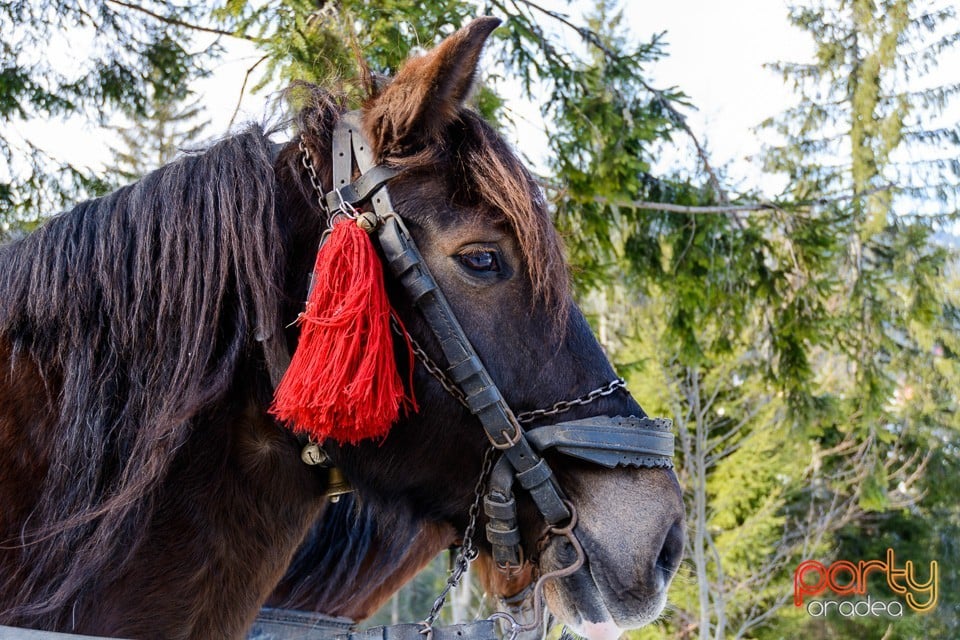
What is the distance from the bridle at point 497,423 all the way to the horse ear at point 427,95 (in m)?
0.08

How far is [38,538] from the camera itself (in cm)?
169

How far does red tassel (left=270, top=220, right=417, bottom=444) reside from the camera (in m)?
1.72

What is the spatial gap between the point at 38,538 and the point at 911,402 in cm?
1201

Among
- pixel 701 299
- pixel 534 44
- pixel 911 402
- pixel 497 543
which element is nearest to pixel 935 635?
pixel 911 402

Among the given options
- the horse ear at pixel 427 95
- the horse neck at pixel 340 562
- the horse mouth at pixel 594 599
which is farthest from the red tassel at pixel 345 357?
the horse neck at pixel 340 562

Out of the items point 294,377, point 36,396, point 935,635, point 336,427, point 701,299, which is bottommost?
point 935,635

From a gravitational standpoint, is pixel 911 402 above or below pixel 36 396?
below

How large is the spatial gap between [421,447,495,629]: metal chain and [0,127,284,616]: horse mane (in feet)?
1.85

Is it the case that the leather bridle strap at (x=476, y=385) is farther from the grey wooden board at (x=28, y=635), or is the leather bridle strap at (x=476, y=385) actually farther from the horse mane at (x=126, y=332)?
the grey wooden board at (x=28, y=635)

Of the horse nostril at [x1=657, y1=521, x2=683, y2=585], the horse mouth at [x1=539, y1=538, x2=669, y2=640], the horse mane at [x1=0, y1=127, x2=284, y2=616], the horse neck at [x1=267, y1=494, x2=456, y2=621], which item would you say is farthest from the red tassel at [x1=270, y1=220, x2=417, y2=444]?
the horse neck at [x1=267, y1=494, x2=456, y2=621]

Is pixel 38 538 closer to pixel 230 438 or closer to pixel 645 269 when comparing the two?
pixel 230 438

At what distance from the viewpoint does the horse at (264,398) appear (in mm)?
1739

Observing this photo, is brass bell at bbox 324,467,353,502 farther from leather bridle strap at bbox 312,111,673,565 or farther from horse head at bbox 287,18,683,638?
leather bridle strap at bbox 312,111,673,565

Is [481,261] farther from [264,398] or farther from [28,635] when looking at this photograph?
[28,635]
